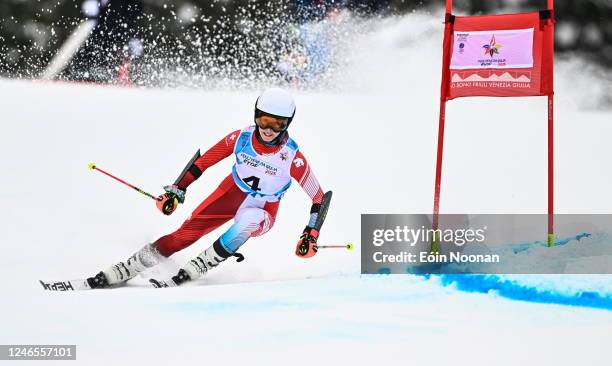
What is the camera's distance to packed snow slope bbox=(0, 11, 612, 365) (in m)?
3.83

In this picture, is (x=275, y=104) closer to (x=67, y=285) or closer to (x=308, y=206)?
(x=67, y=285)

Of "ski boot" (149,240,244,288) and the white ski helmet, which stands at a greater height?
the white ski helmet

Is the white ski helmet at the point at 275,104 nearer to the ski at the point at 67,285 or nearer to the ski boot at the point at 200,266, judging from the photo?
the ski boot at the point at 200,266

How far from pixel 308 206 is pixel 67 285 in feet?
7.47

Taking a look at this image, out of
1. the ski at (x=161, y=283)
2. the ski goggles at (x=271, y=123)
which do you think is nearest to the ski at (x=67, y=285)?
the ski at (x=161, y=283)

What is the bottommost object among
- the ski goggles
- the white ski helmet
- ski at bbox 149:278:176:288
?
ski at bbox 149:278:176:288

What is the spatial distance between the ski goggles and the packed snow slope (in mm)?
927

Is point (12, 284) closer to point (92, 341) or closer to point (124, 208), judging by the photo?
point (92, 341)

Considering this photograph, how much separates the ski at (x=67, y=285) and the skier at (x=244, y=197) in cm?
4

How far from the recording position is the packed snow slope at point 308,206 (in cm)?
383

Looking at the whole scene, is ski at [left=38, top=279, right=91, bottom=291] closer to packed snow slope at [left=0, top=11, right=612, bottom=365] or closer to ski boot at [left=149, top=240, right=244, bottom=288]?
packed snow slope at [left=0, top=11, right=612, bottom=365]

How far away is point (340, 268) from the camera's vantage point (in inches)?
208

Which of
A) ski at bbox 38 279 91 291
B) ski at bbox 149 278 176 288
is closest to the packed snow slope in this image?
ski at bbox 38 279 91 291

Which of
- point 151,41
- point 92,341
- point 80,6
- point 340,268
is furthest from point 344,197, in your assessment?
point 80,6
